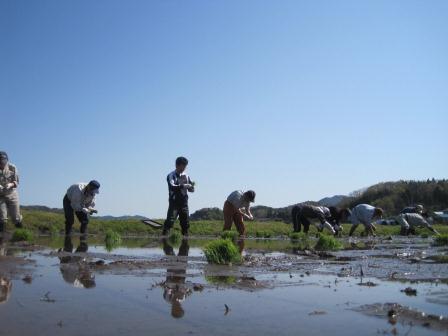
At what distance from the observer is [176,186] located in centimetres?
1341

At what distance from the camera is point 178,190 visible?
1352 cm

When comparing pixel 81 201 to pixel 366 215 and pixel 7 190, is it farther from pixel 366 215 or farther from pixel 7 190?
pixel 366 215

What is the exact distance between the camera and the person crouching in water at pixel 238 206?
45.5 ft

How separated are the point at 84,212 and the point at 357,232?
47.0 feet

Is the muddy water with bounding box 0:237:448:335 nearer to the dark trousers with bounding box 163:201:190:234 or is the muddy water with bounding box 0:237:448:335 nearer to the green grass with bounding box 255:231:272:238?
the dark trousers with bounding box 163:201:190:234

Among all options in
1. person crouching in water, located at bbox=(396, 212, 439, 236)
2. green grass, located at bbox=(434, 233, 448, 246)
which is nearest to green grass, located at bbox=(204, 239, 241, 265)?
green grass, located at bbox=(434, 233, 448, 246)

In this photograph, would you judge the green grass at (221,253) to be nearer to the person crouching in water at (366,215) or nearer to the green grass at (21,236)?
the green grass at (21,236)

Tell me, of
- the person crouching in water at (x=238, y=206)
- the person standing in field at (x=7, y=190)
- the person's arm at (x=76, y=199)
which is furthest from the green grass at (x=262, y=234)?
the person standing in field at (x=7, y=190)

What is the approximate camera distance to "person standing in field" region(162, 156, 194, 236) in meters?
13.5

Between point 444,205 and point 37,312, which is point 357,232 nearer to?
point 37,312

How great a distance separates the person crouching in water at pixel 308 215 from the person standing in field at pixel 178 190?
5.08 metres

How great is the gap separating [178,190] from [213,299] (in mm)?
9903

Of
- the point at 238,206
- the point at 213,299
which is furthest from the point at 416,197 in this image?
the point at 213,299

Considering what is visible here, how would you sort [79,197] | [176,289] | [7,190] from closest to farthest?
[176,289] < [7,190] < [79,197]
